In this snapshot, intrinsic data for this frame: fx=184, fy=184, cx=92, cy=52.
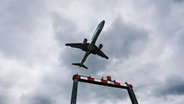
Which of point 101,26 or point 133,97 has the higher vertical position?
point 101,26

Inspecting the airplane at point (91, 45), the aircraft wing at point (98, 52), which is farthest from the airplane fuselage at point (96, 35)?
the aircraft wing at point (98, 52)

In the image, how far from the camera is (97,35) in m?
33.6

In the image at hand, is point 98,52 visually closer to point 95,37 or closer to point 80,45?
point 95,37

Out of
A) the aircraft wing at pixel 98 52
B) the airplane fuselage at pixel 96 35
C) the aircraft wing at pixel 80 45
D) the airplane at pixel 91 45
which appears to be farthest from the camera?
the aircraft wing at pixel 98 52

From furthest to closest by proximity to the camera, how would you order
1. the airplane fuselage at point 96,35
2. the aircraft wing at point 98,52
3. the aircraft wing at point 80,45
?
1. the aircraft wing at point 98,52
2. the aircraft wing at point 80,45
3. the airplane fuselage at point 96,35

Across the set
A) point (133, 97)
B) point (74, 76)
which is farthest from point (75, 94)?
point (133, 97)

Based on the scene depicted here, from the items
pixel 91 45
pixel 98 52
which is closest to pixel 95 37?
pixel 91 45

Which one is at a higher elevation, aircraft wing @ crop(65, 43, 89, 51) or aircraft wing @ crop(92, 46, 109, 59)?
aircraft wing @ crop(92, 46, 109, 59)

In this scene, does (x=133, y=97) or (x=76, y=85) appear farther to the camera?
(x=133, y=97)

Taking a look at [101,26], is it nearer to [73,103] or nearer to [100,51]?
[100,51]

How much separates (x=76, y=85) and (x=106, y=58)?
28.0 metres

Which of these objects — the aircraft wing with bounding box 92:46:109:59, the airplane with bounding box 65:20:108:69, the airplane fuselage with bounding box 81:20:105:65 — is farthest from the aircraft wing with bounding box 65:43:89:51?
the aircraft wing with bounding box 92:46:109:59

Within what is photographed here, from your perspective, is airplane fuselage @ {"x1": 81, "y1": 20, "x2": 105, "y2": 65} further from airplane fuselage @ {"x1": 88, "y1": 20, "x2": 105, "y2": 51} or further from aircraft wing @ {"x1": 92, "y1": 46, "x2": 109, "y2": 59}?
aircraft wing @ {"x1": 92, "y1": 46, "x2": 109, "y2": 59}

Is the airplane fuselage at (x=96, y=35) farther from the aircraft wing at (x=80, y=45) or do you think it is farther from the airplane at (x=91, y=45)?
the aircraft wing at (x=80, y=45)
